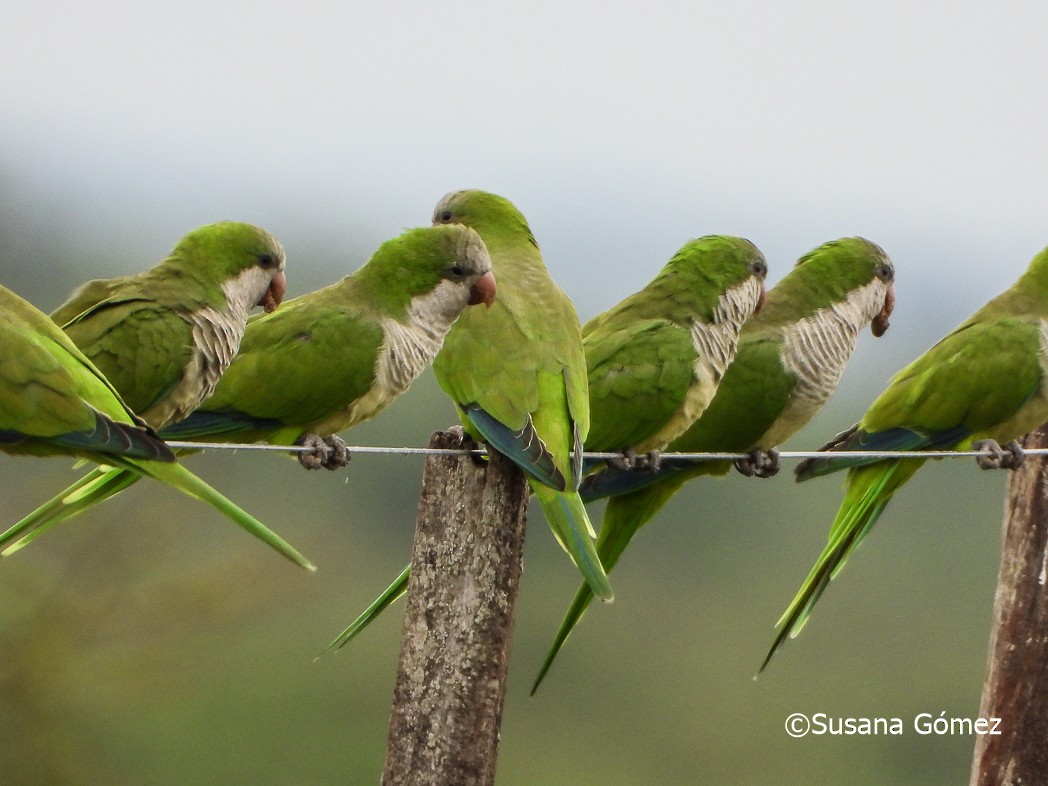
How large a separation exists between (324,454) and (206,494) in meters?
0.90

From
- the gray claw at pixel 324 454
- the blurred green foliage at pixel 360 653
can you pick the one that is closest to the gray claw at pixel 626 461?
the gray claw at pixel 324 454

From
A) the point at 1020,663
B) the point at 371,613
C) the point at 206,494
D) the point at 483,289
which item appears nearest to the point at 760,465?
the point at 1020,663

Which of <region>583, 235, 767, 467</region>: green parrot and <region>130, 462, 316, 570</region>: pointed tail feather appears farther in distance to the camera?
<region>583, 235, 767, 467</region>: green parrot

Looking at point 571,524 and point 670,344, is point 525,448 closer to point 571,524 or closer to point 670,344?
point 571,524

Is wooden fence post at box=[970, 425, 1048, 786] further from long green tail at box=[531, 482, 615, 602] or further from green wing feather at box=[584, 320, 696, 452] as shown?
long green tail at box=[531, 482, 615, 602]

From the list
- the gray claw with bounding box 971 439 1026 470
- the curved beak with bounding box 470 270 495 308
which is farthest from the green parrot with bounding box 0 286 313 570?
the gray claw with bounding box 971 439 1026 470

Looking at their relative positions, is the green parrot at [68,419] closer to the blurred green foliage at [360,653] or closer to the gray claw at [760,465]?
the gray claw at [760,465]

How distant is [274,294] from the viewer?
4293 millimetres

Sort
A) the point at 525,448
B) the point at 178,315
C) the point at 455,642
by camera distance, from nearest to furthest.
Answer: the point at 455,642 < the point at 525,448 < the point at 178,315

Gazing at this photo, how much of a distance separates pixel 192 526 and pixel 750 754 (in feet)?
32.2

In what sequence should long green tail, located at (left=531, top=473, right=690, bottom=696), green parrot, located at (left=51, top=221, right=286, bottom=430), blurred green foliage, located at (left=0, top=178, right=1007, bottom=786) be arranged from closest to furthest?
green parrot, located at (left=51, top=221, right=286, bottom=430) → long green tail, located at (left=531, top=473, right=690, bottom=696) → blurred green foliage, located at (left=0, top=178, right=1007, bottom=786)

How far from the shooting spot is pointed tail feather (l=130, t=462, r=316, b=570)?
3.15m

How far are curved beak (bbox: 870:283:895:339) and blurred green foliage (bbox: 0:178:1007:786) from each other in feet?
43.5

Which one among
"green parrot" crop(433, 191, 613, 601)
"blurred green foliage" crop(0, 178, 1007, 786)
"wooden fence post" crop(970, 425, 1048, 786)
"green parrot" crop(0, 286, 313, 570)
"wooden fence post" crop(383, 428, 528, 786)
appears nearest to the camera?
"wooden fence post" crop(383, 428, 528, 786)
